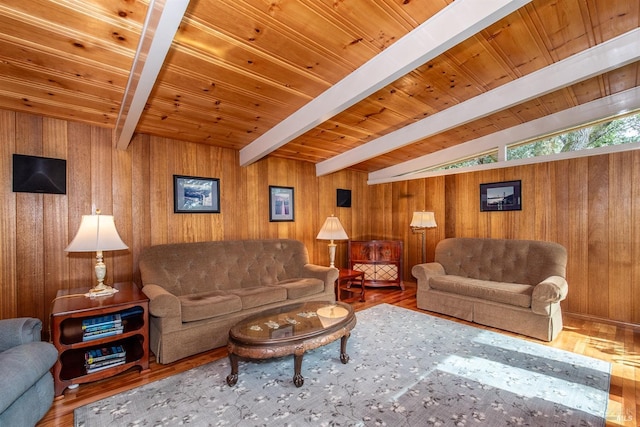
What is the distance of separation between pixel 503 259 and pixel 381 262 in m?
1.86

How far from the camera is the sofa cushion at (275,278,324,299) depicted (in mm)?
3361

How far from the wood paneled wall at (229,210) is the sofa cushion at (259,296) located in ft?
3.44

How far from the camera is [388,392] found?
2092 mm

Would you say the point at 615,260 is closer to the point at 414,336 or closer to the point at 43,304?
the point at 414,336

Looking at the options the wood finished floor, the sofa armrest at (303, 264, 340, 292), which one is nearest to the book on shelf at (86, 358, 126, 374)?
the wood finished floor

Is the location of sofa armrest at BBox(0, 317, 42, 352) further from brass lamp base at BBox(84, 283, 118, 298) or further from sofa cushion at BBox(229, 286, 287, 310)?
sofa cushion at BBox(229, 286, 287, 310)

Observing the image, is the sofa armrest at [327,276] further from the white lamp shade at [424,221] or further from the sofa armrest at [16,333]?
the sofa armrest at [16,333]

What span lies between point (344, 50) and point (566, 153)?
341cm

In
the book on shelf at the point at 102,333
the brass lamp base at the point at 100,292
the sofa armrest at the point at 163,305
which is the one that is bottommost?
the book on shelf at the point at 102,333

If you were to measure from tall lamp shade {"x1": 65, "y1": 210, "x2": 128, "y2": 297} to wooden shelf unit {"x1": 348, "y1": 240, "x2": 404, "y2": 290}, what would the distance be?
364 cm

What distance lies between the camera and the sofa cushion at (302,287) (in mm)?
3361

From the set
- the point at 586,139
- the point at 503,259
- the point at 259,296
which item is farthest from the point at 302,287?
the point at 586,139

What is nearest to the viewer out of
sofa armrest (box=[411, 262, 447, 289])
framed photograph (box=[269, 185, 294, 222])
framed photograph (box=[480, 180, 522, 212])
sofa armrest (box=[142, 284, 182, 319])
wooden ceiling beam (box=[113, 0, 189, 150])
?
wooden ceiling beam (box=[113, 0, 189, 150])

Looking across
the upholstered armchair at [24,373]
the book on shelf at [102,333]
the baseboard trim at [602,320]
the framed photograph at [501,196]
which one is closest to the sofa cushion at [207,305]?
the book on shelf at [102,333]
